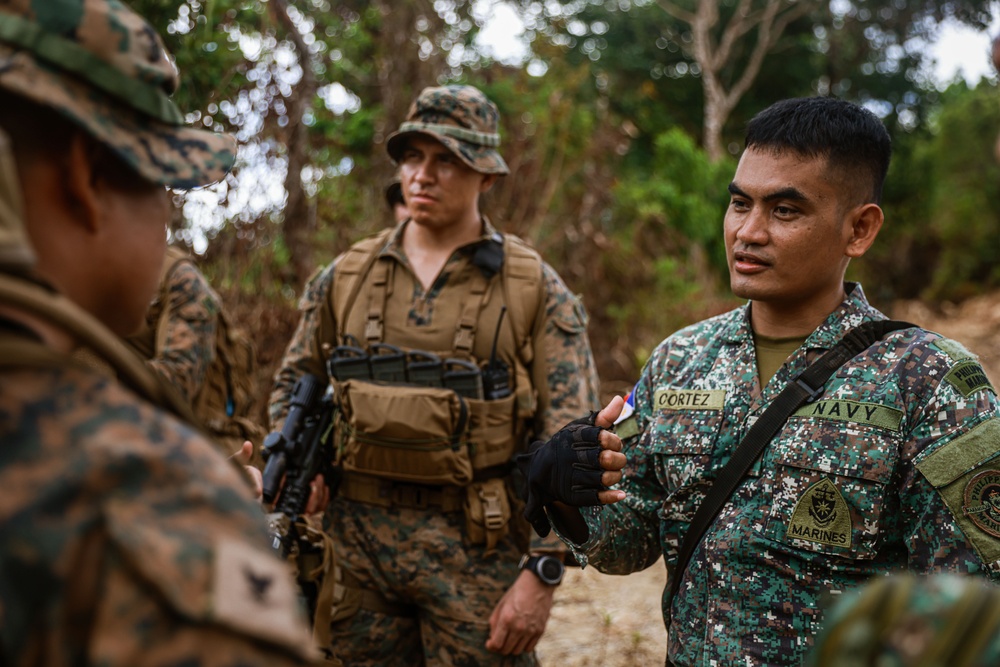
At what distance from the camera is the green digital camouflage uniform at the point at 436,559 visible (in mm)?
3016

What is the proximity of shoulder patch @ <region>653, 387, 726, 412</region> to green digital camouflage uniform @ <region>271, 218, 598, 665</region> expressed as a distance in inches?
30.8

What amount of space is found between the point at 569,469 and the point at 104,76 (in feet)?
4.42

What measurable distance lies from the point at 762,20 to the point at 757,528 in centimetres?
2100

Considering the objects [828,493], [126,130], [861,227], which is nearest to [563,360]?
[861,227]

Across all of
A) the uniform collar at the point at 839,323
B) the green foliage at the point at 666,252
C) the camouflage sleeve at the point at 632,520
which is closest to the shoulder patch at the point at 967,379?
the uniform collar at the point at 839,323

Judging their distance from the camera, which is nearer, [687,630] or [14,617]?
[14,617]

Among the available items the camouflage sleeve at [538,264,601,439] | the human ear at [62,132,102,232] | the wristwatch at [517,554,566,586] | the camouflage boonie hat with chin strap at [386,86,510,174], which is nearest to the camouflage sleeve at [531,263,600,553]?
the camouflage sleeve at [538,264,601,439]

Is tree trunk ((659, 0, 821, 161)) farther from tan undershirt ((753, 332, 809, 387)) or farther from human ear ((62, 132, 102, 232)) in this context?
human ear ((62, 132, 102, 232))

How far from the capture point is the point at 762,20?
20.8m

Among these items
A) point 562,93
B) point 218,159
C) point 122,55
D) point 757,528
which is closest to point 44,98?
point 122,55

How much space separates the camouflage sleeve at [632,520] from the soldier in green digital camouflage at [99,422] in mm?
1318

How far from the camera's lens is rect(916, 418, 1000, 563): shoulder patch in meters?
1.81

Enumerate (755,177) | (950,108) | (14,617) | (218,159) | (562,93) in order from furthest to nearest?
1. (950,108)
2. (562,93)
3. (755,177)
4. (218,159)
5. (14,617)

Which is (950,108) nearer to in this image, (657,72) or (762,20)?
(762,20)
